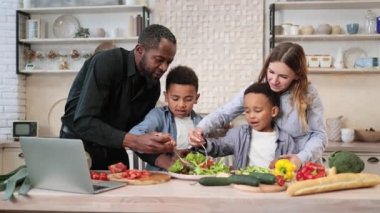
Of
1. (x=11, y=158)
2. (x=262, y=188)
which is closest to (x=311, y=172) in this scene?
(x=262, y=188)

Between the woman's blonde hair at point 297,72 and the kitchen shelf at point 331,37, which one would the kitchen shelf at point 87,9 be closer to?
the kitchen shelf at point 331,37

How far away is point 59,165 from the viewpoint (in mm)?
1262

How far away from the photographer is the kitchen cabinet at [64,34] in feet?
13.7

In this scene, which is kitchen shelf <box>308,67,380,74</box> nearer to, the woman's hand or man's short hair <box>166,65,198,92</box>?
man's short hair <box>166,65,198,92</box>

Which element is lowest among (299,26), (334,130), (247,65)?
(334,130)

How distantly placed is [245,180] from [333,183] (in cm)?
25

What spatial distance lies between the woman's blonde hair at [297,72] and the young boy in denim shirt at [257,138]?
0.29ft

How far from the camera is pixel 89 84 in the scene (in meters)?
1.77

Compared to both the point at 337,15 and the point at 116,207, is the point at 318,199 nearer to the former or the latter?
the point at 116,207

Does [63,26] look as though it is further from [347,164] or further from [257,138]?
[347,164]

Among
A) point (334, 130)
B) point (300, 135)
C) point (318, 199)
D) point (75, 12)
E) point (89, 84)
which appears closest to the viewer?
point (318, 199)

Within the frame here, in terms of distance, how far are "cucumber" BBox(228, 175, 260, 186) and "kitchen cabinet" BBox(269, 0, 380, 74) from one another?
9.06 ft

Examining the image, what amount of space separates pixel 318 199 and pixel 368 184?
25 cm

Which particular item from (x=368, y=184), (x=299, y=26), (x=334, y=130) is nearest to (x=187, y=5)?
(x=299, y=26)
